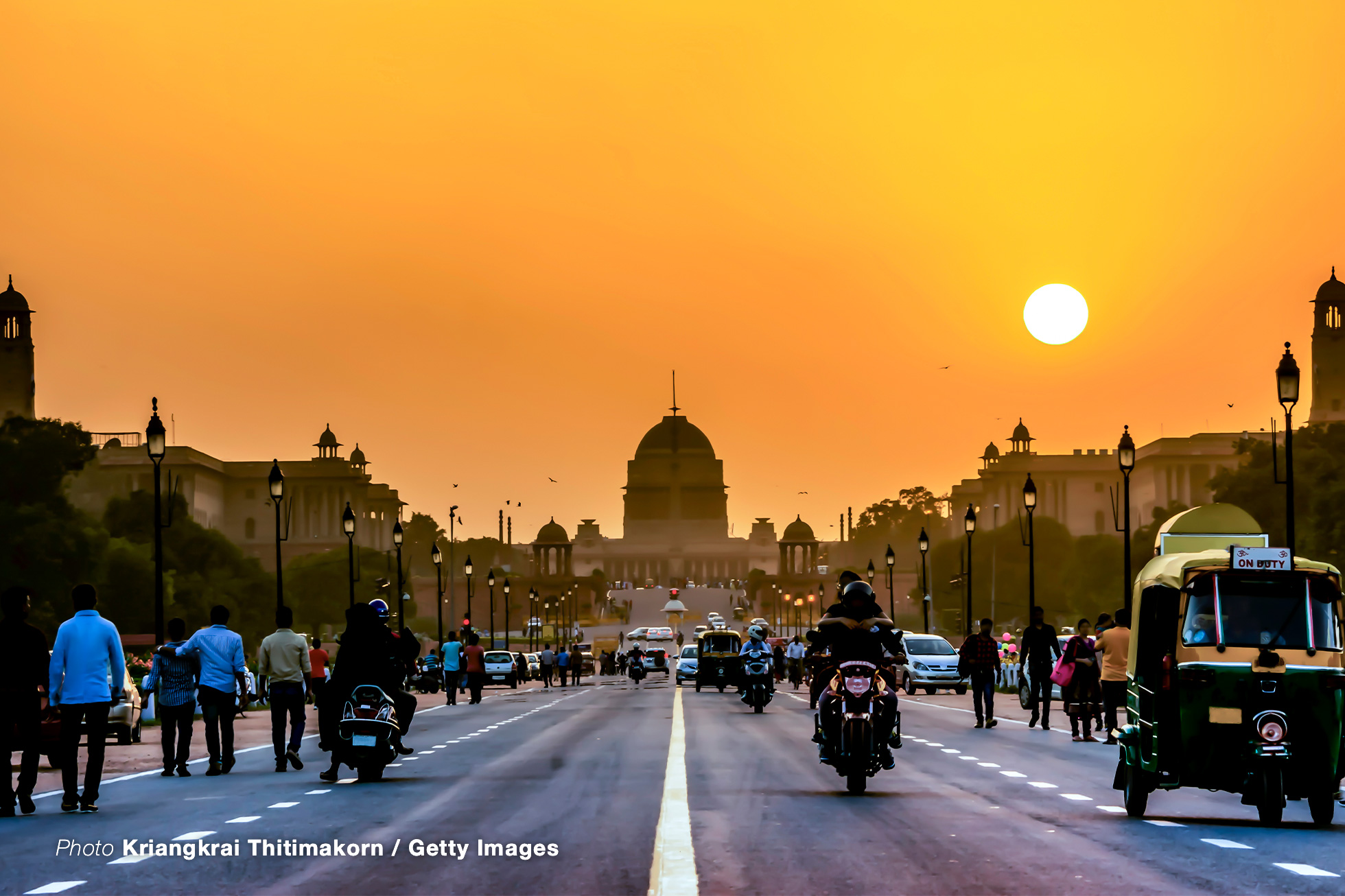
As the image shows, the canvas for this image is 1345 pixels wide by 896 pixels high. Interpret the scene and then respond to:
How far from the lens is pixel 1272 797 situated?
Result: 1391 centimetres

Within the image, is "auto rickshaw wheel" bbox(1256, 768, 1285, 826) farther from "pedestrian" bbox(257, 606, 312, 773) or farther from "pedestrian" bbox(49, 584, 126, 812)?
"pedestrian" bbox(257, 606, 312, 773)

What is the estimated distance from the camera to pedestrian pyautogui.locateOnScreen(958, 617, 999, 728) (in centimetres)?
3056

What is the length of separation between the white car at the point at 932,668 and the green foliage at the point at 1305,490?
26.0m

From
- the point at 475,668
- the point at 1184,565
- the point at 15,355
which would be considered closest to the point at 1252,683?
the point at 1184,565

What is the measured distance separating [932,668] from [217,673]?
31.7 meters

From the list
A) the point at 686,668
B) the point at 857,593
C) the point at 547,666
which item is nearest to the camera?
the point at 857,593

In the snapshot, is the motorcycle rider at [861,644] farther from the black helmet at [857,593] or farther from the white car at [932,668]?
the white car at [932,668]

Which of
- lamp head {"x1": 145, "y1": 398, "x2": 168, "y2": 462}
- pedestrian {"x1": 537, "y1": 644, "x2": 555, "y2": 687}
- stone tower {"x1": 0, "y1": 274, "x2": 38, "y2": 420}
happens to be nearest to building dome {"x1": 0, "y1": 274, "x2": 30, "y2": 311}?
stone tower {"x1": 0, "y1": 274, "x2": 38, "y2": 420}

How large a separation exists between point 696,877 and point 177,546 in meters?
106

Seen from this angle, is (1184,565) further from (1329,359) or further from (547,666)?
(1329,359)

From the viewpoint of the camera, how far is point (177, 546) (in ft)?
370

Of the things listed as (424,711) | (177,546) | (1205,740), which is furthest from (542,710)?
(177,546)

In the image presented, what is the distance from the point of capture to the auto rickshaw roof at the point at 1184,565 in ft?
46.2

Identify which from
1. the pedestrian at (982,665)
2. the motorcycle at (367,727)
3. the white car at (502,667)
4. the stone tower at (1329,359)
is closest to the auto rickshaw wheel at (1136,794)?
the motorcycle at (367,727)
